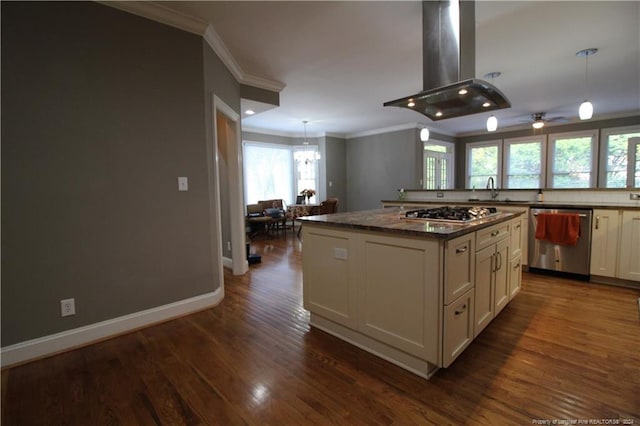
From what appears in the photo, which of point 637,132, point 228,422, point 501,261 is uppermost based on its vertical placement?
point 637,132

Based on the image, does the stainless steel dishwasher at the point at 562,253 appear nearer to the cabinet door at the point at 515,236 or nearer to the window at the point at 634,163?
the cabinet door at the point at 515,236

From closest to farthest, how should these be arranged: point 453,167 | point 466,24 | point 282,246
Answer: point 466,24 → point 282,246 → point 453,167

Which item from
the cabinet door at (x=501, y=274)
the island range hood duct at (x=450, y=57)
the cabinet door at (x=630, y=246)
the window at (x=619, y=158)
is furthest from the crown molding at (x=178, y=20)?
the window at (x=619, y=158)

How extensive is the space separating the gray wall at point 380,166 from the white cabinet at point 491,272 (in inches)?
188

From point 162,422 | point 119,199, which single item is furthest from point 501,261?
point 119,199

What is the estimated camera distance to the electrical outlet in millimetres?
2137

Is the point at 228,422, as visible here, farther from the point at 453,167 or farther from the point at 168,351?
the point at 453,167

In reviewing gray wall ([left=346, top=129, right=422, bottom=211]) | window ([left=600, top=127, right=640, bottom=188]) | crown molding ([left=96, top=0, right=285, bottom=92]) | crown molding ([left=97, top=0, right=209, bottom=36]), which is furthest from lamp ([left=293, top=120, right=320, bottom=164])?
window ([left=600, top=127, right=640, bottom=188])

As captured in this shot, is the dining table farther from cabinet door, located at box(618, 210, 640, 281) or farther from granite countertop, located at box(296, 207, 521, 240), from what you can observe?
cabinet door, located at box(618, 210, 640, 281)

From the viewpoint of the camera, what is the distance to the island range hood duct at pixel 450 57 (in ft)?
7.32

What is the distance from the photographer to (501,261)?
2.38 metres

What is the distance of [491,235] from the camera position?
7.12ft

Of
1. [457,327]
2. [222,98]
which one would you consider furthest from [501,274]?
[222,98]

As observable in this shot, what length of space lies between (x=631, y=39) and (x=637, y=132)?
450cm
